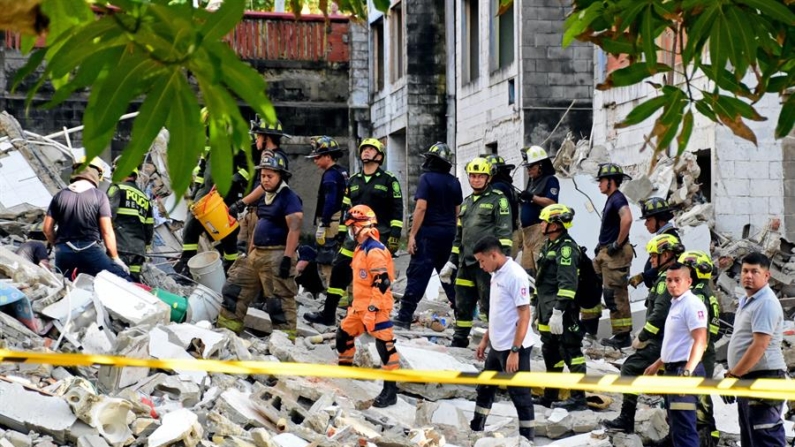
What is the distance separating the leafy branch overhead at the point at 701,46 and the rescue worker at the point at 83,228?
6.77 meters

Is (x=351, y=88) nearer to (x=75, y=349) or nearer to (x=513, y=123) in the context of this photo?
(x=513, y=123)

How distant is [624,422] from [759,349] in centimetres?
158

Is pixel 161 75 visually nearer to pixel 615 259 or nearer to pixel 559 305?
pixel 559 305

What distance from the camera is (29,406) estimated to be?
736 centimetres

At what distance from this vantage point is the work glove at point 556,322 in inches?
362

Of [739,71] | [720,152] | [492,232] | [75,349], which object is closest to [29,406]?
[75,349]

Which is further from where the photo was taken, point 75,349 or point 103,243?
point 103,243

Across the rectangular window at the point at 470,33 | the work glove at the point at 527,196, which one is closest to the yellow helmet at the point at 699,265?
the work glove at the point at 527,196

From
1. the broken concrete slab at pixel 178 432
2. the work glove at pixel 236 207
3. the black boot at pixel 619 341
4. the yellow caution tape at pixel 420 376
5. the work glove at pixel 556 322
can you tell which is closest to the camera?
the yellow caution tape at pixel 420 376

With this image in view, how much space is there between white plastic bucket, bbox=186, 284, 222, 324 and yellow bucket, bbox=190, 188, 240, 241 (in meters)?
0.77

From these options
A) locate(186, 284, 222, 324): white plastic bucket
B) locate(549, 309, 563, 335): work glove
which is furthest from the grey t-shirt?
locate(186, 284, 222, 324): white plastic bucket

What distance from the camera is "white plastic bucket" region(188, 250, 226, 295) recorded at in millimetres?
11359

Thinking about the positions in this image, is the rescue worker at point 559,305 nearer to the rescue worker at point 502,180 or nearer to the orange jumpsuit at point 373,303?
the orange jumpsuit at point 373,303

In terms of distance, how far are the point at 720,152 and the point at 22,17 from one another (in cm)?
1166
